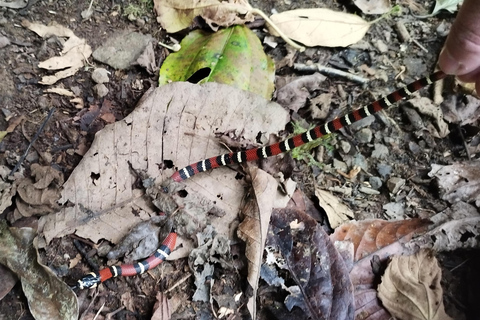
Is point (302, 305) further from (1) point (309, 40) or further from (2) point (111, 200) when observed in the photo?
(1) point (309, 40)

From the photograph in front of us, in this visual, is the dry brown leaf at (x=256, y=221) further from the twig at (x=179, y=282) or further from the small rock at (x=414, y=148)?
the small rock at (x=414, y=148)

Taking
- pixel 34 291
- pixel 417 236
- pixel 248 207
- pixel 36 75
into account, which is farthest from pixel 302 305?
pixel 36 75

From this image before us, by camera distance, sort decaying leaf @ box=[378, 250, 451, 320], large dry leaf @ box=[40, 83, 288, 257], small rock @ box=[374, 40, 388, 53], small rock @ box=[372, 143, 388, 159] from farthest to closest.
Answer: small rock @ box=[374, 40, 388, 53] → small rock @ box=[372, 143, 388, 159] → large dry leaf @ box=[40, 83, 288, 257] → decaying leaf @ box=[378, 250, 451, 320]

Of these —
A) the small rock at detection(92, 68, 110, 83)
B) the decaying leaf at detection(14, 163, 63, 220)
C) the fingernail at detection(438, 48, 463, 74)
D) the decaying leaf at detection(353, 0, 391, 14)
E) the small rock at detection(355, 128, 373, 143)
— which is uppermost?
the fingernail at detection(438, 48, 463, 74)

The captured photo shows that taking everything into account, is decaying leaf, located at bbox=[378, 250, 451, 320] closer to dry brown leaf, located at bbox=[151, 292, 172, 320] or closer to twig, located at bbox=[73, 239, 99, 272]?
dry brown leaf, located at bbox=[151, 292, 172, 320]

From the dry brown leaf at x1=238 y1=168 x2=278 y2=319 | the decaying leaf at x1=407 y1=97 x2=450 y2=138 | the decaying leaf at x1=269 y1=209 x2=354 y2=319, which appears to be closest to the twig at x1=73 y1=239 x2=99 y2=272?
the dry brown leaf at x1=238 y1=168 x2=278 y2=319
